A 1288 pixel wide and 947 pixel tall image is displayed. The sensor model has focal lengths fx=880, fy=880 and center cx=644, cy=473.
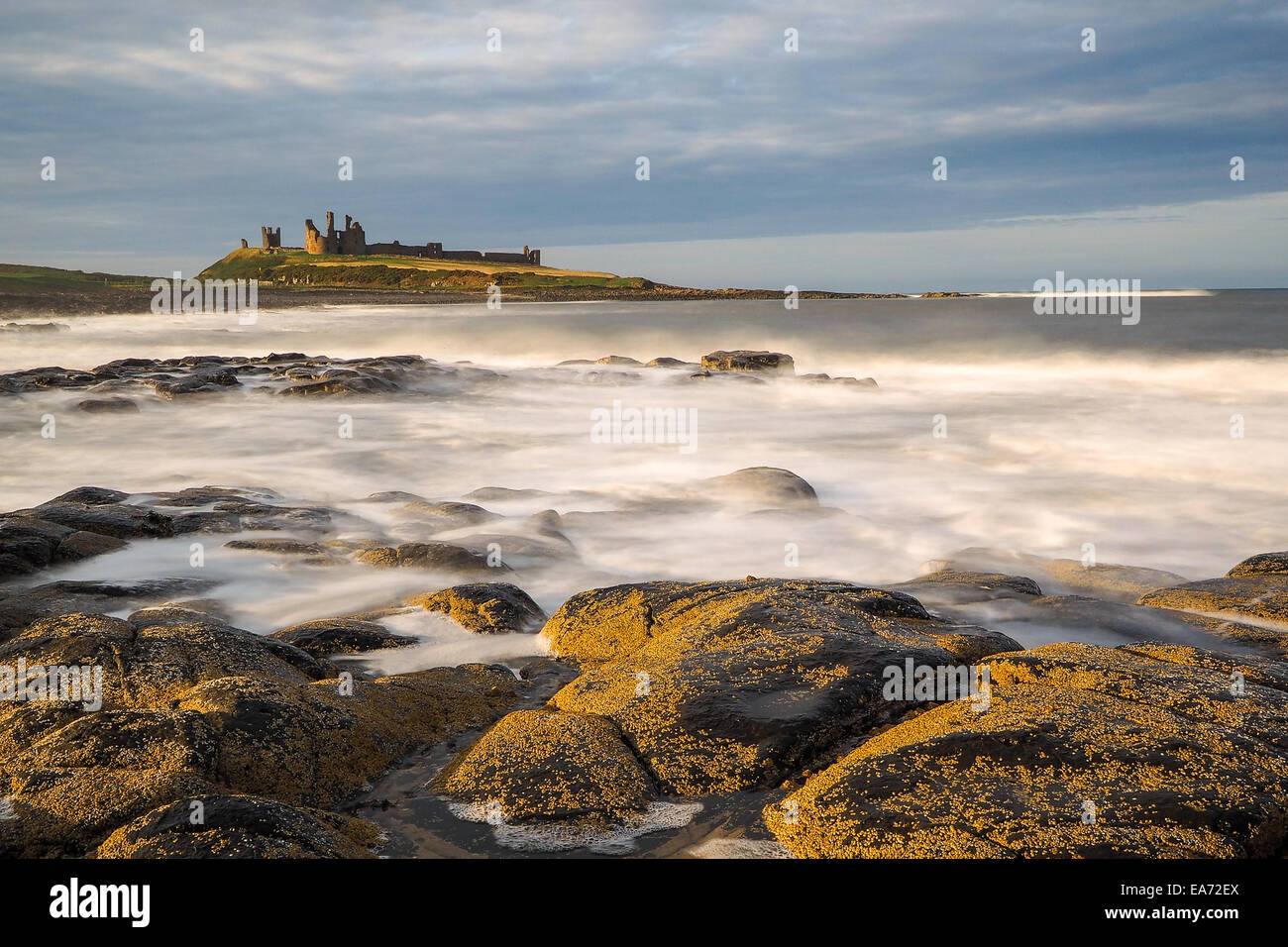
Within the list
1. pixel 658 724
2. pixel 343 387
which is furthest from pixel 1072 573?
pixel 343 387

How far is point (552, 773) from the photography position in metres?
4.17

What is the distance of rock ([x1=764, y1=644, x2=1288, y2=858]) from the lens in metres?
3.45

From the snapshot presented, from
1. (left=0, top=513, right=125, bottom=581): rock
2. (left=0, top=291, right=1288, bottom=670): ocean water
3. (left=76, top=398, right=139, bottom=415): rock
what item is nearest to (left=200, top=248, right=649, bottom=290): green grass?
(left=0, top=291, right=1288, bottom=670): ocean water

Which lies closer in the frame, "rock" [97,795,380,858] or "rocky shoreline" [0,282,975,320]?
"rock" [97,795,380,858]

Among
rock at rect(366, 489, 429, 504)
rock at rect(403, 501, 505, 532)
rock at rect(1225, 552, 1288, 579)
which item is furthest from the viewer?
rock at rect(366, 489, 429, 504)

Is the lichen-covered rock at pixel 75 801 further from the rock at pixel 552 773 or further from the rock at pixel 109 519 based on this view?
the rock at pixel 109 519

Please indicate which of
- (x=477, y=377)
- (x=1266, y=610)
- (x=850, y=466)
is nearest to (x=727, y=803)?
(x=1266, y=610)

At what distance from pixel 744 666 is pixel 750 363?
2830 cm

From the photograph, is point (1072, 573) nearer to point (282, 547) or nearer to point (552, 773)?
point (552, 773)

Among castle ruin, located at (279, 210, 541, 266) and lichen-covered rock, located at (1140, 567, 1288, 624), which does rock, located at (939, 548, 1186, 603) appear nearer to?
lichen-covered rock, located at (1140, 567, 1288, 624)

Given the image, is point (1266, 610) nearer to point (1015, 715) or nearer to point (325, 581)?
point (1015, 715)

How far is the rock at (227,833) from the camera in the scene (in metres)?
3.22

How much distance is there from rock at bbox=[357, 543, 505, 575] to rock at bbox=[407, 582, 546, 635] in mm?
1065

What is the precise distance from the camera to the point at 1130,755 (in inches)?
153
